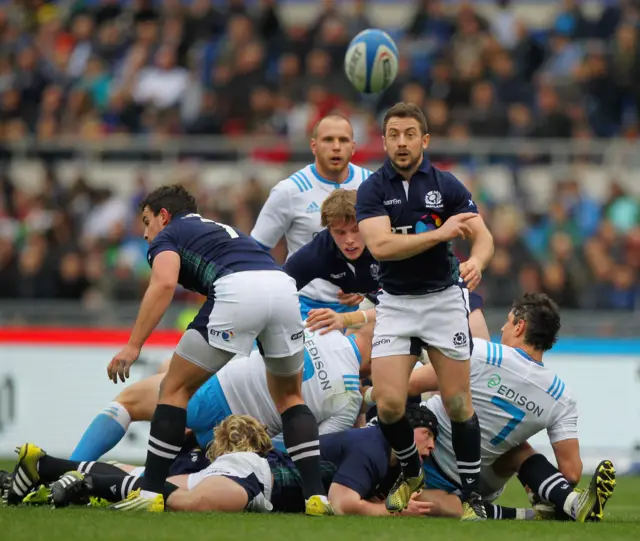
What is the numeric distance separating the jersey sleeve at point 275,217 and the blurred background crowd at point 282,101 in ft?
15.1

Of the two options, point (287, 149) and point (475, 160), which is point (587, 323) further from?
point (287, 149)

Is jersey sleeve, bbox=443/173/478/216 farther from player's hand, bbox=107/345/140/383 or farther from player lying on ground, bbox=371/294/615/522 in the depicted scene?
player's hand, bbox=107/345/140/383

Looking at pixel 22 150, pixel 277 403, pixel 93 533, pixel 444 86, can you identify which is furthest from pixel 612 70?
pixel 93 533

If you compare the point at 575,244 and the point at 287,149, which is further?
the point at 287,149

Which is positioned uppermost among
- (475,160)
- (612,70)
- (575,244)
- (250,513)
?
(612,70)

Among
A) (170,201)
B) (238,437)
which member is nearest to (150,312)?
(170,201)

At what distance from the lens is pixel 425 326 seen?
7.82m

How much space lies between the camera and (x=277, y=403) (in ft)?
27.2

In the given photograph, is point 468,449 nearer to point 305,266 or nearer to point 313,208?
point 305,266

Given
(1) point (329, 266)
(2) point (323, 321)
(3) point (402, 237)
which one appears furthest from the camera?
(1) point (329, 266)

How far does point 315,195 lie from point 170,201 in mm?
1964

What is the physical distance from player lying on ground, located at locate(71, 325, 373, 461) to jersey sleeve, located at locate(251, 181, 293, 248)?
1264mm

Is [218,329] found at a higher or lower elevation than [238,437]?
higher

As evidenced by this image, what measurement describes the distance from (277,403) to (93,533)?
6.57 ft
